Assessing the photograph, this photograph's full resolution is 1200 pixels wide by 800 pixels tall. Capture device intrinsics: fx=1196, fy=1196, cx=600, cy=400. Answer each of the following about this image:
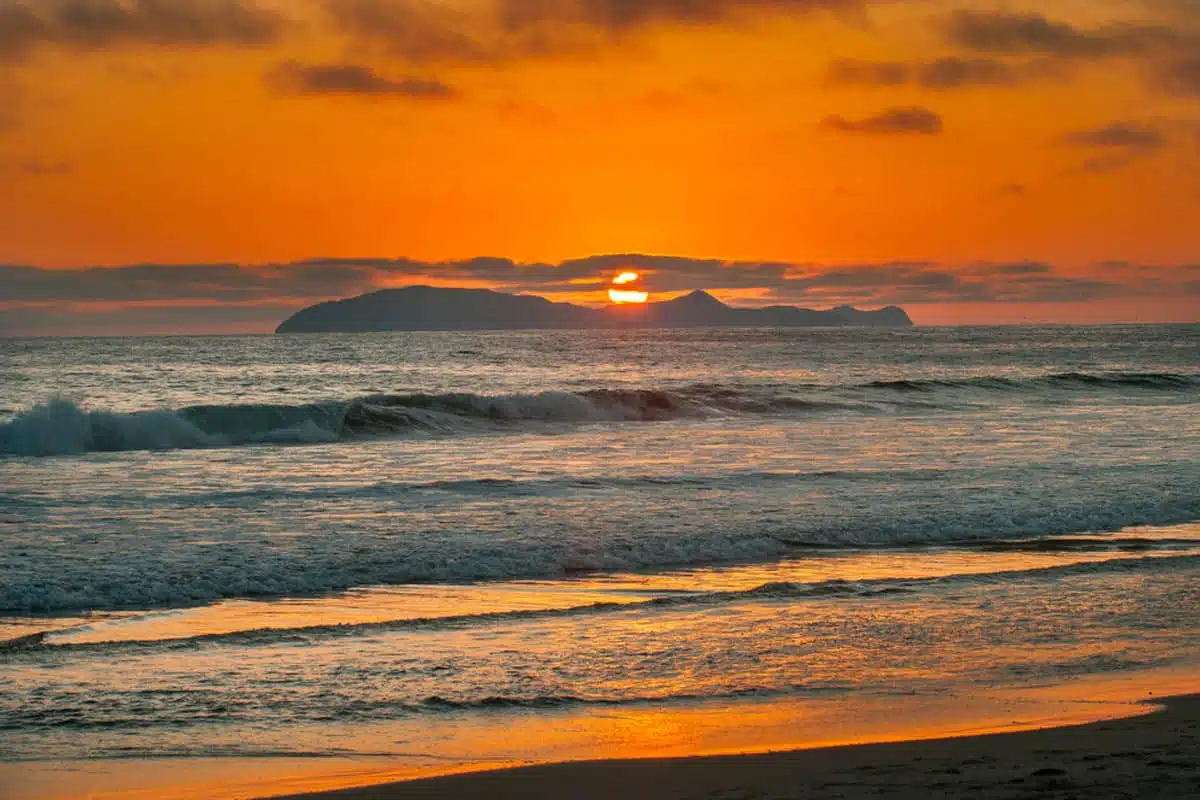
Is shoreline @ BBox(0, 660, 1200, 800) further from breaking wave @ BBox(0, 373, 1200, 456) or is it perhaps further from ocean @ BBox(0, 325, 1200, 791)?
breaking wave @ BBox(0, 373, 1200, 456)

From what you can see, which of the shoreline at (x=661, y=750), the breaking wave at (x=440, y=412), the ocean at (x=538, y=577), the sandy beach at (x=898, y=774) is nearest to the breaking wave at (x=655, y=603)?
the ocean at (x=538, y=577)

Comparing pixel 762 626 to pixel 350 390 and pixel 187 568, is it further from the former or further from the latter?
pixel 350 390

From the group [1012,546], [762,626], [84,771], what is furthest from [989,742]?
[1012,546]

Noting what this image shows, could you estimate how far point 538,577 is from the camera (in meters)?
12.6

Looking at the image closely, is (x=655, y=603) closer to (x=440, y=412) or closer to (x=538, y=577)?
(x=538, y=577)

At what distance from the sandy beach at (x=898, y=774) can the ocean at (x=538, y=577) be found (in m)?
0.59

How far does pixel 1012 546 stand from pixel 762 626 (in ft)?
19.4

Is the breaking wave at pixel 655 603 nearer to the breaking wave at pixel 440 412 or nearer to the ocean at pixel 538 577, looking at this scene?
the ocean at pixel 538 577

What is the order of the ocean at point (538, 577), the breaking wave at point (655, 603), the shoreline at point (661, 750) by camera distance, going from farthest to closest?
the breaking wave at point (655, 603), the ocean at point (538, 577), the shoreline at point (661, 750)

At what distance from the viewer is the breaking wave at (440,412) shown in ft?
98.1

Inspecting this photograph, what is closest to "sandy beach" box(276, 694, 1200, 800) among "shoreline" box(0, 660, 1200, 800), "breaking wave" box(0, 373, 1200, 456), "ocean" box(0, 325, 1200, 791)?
"shoreline" box(0, 660, 1200, 800)

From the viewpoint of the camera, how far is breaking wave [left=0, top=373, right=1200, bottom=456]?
2991 centimetres

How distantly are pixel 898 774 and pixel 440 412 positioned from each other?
3272 cm

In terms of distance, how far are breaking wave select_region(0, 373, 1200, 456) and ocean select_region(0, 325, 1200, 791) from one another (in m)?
0.22
